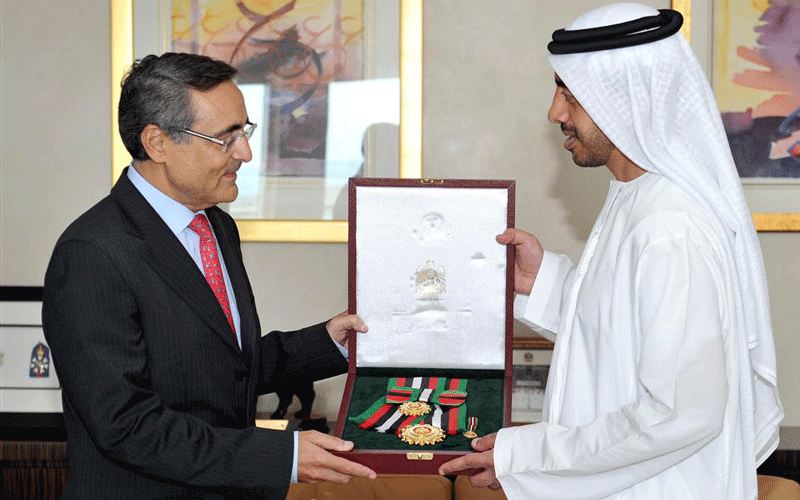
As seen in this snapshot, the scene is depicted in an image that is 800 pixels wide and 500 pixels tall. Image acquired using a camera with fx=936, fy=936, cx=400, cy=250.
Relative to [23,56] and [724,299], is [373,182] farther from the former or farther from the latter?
[23,56]

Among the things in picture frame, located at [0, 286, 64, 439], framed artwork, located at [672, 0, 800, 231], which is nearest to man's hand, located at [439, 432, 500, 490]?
framed artwork, located at [672, 0, 800, 231]

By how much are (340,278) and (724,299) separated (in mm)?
2455

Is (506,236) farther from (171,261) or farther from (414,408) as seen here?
(171,261)

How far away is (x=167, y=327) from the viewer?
2111mm

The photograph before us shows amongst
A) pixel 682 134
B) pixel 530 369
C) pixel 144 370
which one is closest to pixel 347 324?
pixel 144 370

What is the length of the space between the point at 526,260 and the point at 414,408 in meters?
0.61

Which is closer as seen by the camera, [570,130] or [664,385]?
[664,385]

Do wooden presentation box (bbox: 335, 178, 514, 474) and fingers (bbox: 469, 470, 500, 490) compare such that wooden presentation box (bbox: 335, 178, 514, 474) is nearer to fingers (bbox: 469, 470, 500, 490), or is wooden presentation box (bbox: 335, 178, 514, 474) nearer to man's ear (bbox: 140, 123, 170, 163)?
fingers (bbox: 469, 470, 500, 490)

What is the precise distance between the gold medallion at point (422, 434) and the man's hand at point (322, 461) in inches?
5.2

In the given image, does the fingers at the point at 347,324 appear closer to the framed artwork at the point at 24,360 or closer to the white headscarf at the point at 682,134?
the white headscarf at the point at 682,134

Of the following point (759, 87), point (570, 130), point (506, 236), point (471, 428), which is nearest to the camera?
point (570, 130)

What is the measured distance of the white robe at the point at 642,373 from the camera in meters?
1.96

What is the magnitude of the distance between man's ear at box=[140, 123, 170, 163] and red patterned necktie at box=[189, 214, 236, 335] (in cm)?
21

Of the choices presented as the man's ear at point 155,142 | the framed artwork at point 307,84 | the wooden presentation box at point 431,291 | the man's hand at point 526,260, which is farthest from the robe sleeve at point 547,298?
the framed artwork at point 307,84
